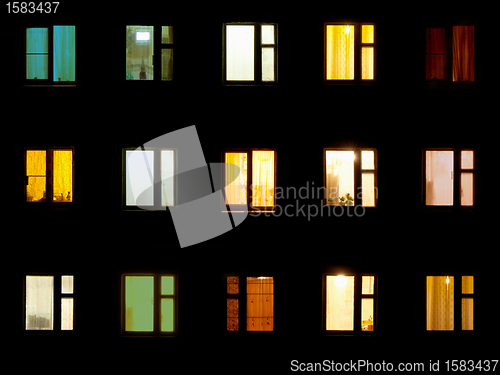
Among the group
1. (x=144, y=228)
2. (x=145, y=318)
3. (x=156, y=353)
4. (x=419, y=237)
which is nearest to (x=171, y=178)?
(x=144, y=228)

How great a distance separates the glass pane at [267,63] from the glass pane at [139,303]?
5.77 metres

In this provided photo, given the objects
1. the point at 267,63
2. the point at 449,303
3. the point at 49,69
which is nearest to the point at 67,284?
Result: the point at 49,69

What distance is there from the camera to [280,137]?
12125 mm

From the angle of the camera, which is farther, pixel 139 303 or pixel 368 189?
pixel 368 189

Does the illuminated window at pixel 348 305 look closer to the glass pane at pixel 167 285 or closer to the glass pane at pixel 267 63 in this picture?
the glass pane at pixel 167 285

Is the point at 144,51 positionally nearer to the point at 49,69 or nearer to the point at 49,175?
the point at 49,69

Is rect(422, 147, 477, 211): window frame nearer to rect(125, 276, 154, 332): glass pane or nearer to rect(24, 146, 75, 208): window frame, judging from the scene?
rect(125, 276, 154, 332): glass pane

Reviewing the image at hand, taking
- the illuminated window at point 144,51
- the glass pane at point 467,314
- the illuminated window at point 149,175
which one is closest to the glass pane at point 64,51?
the illuminated window at point 144,51

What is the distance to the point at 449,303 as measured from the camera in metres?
12.2

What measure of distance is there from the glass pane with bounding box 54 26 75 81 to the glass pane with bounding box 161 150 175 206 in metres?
3.02

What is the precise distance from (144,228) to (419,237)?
679 centimetres

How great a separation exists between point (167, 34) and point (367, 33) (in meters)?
4.96

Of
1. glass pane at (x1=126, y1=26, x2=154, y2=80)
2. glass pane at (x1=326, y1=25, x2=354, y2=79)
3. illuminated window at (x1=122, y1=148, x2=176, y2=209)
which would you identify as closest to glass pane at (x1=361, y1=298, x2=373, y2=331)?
illuminated window at (x1=122, y1=148, x2=176, y2=209)

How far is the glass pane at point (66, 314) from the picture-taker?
12.1 metres
